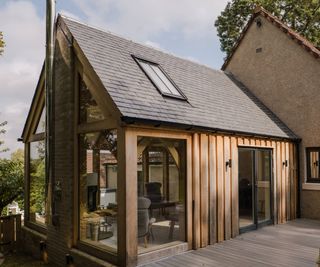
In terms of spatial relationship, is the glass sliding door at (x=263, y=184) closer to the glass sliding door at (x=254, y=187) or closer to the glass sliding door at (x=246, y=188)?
the glass sliding door at (x=254, y=187)

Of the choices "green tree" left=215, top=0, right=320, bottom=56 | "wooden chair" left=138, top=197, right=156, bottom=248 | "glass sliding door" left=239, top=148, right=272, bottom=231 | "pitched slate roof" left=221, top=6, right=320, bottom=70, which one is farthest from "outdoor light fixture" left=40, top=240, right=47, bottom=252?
"green tree" left=215, top=0, right=320, bottom=56

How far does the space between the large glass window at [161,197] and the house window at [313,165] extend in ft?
19.9

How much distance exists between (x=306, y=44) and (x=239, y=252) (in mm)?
8229

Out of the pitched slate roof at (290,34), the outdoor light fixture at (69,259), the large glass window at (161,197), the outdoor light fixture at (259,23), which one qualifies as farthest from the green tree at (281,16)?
the outdoor light fixture at (69,259)

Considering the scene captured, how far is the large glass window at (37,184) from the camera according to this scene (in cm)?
990

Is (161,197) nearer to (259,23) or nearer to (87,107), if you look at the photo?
(87,107)

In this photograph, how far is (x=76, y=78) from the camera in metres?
7.94

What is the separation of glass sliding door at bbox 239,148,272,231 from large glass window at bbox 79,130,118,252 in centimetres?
394

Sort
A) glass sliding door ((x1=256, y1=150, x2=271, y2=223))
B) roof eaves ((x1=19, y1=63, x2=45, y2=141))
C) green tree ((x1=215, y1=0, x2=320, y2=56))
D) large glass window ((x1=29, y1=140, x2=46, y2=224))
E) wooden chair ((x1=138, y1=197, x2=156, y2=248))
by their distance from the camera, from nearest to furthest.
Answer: wooden chair ((x1=138, y1=197, x2=156, y2=248)), glass sliding door ((x1=256, y1=150, x2=271, y2=223)), large glass window ((x1=29, y1=140, x2=46, y2=224)), roof eaves ((x1=19, y1=63, x2=45, y2=141)), green tree ((x1=215, y1=0, x2=320, y2=56))

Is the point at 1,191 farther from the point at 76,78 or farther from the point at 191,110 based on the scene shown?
the point at 191,110

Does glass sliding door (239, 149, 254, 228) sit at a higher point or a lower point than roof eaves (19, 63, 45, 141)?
lower

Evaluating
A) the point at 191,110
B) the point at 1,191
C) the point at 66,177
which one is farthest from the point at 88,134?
the point at 1,191

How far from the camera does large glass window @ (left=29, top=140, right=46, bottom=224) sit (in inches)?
390

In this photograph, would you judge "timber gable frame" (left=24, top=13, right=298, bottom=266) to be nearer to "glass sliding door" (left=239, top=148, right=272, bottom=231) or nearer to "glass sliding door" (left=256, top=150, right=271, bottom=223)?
"glass sliding door" (left=239, top=148, right=272, bottom=231)
